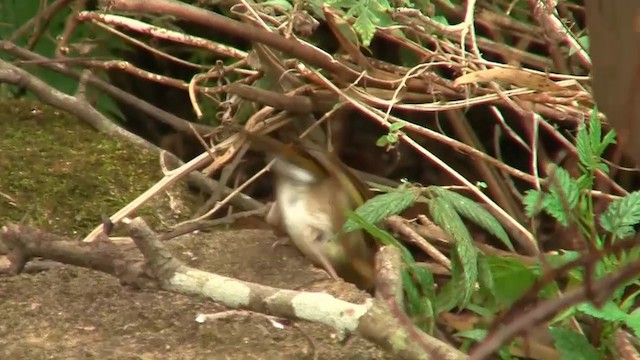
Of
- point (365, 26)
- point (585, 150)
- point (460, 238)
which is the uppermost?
point (365, 26)

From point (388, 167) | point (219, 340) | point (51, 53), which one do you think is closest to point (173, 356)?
point (219, 340)

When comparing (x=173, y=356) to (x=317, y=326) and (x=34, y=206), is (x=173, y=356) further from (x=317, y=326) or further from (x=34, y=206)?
(x=34, y=206)

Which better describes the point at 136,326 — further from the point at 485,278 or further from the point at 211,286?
the point at 485,278

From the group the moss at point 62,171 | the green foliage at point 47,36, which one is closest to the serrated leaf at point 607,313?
the moss at point 62,171

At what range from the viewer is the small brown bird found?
1.64m

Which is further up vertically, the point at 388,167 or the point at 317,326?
the point at 317,326

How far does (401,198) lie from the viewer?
5.10 feet

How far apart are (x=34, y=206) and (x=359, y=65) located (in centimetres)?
68

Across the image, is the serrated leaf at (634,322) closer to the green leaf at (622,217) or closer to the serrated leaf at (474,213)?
the green leaf at (622,217)

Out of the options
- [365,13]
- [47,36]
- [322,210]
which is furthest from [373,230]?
[47,36]

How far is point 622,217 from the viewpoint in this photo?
1.44m

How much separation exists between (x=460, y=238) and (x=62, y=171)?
2.65 feet

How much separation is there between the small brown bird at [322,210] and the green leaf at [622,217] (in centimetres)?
39

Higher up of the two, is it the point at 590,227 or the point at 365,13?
the point at 365,13
